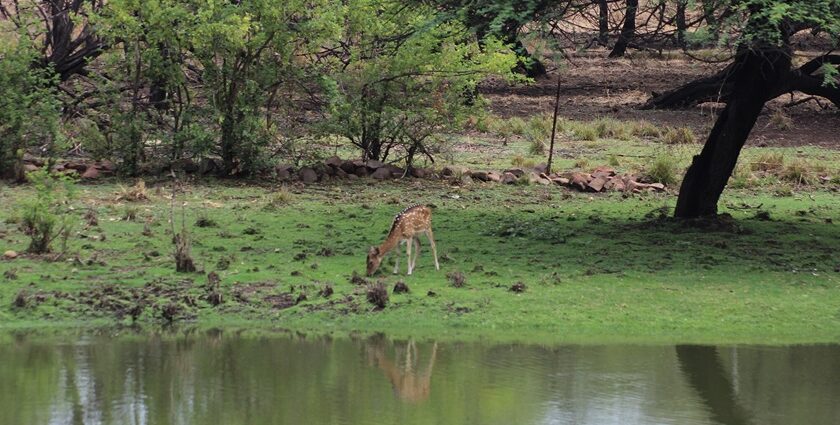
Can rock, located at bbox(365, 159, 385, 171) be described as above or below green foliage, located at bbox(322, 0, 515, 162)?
below

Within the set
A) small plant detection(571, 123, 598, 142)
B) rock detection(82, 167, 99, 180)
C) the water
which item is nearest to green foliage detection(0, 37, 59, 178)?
rock detection(82, 167, 99, 180)

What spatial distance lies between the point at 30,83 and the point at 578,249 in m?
10.2

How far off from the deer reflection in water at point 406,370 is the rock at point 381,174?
10331 millimetres

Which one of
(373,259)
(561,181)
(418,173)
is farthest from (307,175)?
(373,259)

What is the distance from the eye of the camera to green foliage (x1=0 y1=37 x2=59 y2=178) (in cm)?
1953

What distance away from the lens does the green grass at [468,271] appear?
472 inches

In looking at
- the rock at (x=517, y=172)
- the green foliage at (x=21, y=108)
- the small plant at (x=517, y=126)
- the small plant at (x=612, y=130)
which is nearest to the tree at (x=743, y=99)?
the rock at (x=517, y=172)

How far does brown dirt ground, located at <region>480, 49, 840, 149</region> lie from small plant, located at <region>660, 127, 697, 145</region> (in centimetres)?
69

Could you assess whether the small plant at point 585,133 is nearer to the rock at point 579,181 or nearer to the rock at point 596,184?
the rock at point 579,181

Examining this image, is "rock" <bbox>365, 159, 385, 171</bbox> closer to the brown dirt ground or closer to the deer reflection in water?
the brown dirt ground

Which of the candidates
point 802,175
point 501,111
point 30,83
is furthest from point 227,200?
point 501,111

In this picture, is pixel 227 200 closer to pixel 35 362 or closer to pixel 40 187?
pixel 40 187

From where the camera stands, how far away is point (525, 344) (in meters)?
11.3

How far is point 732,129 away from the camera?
1638 centimetres
